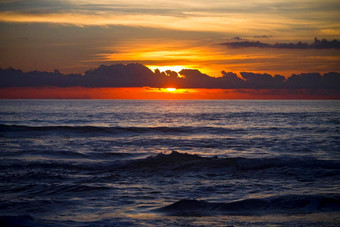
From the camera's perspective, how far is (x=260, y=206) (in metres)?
9.55

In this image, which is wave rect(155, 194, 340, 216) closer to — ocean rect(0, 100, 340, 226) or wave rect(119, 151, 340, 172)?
ocean rect(0, 100, 340, 226)

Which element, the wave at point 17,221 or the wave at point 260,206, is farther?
the wave at point 260,206

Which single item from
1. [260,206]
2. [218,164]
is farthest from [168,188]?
[218,164]

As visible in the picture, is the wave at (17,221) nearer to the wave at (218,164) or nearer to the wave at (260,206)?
the wave at (260,206)

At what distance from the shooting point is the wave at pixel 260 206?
9047 mm

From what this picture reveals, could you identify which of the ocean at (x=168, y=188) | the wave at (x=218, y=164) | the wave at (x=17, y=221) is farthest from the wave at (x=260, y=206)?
the wave at (x=218, y=164)

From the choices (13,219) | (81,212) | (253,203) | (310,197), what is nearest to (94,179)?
(81,212)

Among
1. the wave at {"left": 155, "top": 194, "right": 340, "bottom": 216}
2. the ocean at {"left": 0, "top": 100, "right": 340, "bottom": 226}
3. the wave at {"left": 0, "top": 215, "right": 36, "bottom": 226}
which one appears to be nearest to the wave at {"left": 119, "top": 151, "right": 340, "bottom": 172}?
the ocean at {"left": 0, "top": 100, "right": 340, "bottom": 226}

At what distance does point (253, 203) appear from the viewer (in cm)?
970

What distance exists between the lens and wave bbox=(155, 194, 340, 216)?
29.7 feet

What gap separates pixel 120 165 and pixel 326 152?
12603 mm

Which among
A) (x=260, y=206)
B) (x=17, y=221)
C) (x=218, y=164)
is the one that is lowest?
(x=218, y=164)

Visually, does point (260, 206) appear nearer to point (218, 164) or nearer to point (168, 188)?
point (168, 188)

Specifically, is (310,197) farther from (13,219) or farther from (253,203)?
(13,219)
